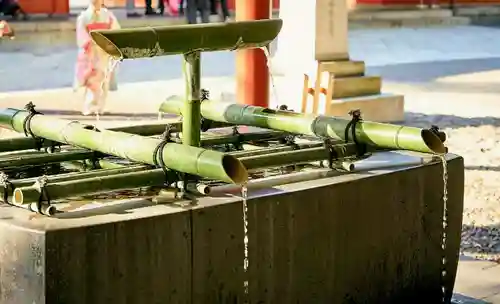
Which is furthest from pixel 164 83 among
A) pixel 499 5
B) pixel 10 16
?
pixel 499 5

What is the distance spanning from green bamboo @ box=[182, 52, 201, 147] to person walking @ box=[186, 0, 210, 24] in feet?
50.4

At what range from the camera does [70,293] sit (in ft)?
9.46

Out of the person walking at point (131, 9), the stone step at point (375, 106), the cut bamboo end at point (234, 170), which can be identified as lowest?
the stone step at point (375, 106)

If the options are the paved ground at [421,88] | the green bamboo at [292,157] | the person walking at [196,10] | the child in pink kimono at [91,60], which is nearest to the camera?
the green bamboo at [292,157]

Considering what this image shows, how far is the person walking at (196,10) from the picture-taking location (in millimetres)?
19031

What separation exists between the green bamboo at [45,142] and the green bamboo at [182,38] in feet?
2.53

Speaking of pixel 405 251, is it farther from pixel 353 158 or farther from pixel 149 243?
pixel 149 243

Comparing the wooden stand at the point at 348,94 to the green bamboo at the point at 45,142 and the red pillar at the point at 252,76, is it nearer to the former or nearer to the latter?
the red pillar at the point at 252,76

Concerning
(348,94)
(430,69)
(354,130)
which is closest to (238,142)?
Answer: (354,130)

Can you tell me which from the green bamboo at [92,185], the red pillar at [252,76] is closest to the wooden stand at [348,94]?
the red pillar at [252,76]

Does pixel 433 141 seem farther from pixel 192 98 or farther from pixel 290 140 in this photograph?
pixel 192 98

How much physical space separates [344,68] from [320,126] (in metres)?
5.70

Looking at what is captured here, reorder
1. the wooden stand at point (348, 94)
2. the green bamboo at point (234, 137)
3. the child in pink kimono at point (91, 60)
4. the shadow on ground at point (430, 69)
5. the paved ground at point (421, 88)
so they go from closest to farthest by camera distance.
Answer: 1. the green bamboo at point (234, 137)
2. the paved ground at point (421, 88)
3. the wooden stand at point (348, 94)
4. the child in pink kimono at point (91, 60)
5. the shadow on ground at point (430, 69)

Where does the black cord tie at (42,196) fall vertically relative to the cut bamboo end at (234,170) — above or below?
below
